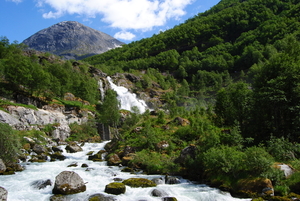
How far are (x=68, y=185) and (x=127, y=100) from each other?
→ 2456 inches

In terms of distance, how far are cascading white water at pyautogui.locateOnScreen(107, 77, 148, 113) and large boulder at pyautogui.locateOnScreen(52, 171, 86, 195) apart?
57.7 meters

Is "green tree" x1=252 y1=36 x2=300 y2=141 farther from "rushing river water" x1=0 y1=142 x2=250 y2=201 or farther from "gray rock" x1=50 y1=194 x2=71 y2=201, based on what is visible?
"gray rock" x1=50 y1=194 x2=71 y2=201

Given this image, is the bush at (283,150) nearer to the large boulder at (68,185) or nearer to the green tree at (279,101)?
the green tree at (279,101)

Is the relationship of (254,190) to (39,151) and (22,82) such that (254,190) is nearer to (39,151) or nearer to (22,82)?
A: (39,151)

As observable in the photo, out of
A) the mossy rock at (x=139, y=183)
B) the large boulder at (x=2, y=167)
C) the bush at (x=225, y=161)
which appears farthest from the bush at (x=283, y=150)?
the large boulder at (x=2, y=167)

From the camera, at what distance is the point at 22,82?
47094 mm

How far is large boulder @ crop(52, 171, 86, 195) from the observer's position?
14656 millimetres

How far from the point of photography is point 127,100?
253 ft

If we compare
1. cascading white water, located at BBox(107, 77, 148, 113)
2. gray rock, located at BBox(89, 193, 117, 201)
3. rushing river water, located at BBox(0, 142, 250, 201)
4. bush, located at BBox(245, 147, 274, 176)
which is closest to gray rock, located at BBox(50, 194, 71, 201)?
rushing river water, located at BBox(0, 142, 250, 201)

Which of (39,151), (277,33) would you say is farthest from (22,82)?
(277,33)

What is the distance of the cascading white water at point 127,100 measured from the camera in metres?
74.6

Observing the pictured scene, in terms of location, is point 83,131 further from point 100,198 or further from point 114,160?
point 100,198

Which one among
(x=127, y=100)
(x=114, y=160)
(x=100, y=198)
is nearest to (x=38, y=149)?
(x=114, y=160)

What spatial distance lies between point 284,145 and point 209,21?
603 ft
